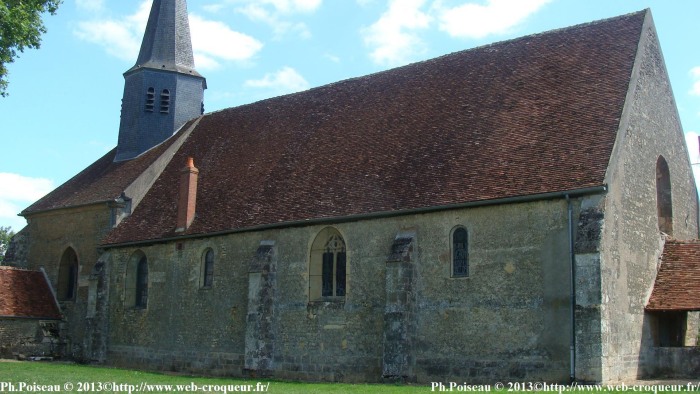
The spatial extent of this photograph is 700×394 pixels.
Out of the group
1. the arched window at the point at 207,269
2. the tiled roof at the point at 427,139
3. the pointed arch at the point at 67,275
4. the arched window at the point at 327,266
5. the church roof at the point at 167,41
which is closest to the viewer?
the tiled roof at the point at 427,139

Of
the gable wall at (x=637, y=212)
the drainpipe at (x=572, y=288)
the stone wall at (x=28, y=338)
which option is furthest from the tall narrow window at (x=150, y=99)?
the drainpipe at (x=572, y=288)

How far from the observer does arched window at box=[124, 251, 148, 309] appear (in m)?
26.5

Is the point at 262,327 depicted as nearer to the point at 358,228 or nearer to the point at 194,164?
the point at 358,228

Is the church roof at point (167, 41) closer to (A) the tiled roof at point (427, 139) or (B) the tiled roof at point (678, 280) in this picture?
(A) the tiled roof at point (427, 139)

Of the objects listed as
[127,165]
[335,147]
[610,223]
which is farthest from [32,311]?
[610,223]

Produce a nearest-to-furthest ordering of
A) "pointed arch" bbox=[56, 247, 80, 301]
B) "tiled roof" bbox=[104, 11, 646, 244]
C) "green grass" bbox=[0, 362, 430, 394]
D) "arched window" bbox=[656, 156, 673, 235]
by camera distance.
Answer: "green grass" bbox=[0, 362, 430, 394] → "tiled roof" bbox=[104, 11, 646, 244] → "arched window" bbox=[656, 156, 673, 235] → "pointed arch" bbox=[56, 247, 80, 301]

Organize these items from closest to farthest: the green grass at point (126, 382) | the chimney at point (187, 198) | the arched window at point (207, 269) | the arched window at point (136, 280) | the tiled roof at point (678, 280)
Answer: the green grass at point (126, 382), the tiled roof at point (678, 280), the arched window at point (207, 269), the chimney at point (187, 198), the arched window at point (136, 280)

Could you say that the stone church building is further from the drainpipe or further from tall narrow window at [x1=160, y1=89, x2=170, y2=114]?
tall narrow window at [x1=160, y1=89, x2=170, y2=114]

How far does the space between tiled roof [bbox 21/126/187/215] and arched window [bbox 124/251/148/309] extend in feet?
8.60

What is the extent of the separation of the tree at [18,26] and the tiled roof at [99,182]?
346 inches

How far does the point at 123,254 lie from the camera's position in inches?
1062

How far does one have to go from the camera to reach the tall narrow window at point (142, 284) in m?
26.3

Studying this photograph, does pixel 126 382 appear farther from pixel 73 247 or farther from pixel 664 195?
pixel 664 195

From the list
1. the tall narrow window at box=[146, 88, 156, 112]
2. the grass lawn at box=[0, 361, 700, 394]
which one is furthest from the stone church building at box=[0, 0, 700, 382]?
the tall narrow window at box=[146, 88, 156, 112]
